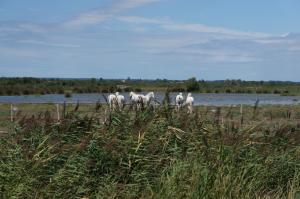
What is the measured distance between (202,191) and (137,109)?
7.84ft

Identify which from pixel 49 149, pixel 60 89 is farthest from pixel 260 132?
pixel 60 89

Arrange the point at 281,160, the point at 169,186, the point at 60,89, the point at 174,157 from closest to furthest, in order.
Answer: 1. the point at 169,186
2. the point at 174,157
3. the point at 281,160
4. the point at 60,89

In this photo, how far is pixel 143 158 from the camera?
9.98 metres

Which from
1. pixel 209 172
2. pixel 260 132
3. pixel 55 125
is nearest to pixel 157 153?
pixel 209 172

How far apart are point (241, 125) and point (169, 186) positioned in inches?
119

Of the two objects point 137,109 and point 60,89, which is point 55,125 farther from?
point 60,89

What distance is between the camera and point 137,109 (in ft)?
36.9

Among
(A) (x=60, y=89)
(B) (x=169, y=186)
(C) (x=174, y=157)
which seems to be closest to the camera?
(B) (x=169, y=186)

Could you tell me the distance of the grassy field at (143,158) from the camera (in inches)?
364

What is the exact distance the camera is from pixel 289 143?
467 inches

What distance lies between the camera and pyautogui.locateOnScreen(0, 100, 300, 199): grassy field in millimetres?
9258

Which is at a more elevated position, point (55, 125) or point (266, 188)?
point (55, 125)

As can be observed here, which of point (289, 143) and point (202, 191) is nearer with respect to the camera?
point (202, 191)

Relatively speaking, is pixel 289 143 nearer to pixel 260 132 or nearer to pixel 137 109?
pixel 260 132
